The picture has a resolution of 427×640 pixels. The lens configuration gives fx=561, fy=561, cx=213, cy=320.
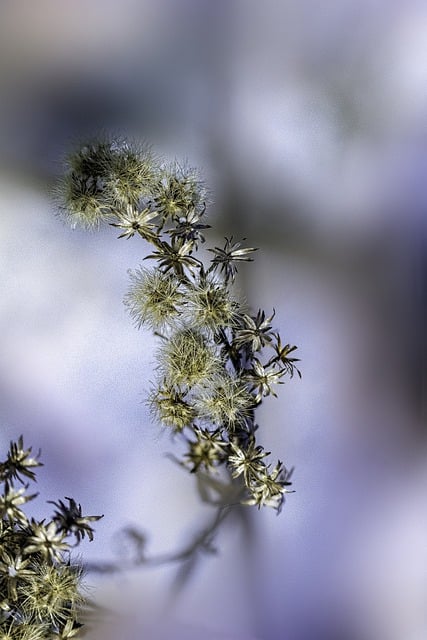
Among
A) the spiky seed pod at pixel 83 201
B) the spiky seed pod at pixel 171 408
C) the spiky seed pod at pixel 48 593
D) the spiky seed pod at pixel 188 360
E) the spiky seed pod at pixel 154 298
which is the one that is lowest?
the spiky seed pod at pixel 48 593

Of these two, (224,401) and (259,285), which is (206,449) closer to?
(224,401)

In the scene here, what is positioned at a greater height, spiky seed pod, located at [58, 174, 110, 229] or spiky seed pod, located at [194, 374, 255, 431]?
spiky seed pod, located at [58, 174, 110, 229]

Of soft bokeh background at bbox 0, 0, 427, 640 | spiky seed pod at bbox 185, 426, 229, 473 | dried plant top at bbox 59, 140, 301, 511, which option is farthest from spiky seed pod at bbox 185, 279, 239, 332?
spiky seed pod at bbox 185, 426, 229, 473

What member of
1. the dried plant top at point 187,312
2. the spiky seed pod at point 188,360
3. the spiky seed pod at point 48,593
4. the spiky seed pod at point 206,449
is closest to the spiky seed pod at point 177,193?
the dried plant top at point 187,312

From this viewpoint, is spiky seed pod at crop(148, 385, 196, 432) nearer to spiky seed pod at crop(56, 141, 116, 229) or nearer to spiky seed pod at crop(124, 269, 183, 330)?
spiky seed pod at crop(124, 269, 183, 330)

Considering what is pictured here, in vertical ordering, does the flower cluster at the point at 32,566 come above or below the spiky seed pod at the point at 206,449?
below

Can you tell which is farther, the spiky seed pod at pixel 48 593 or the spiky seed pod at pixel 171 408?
the spiky seed pod at pixel 171 408

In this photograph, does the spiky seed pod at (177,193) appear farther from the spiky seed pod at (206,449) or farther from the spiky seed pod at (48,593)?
the spiky seed pod at (48,593)

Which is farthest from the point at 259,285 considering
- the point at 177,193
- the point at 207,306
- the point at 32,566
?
the point at 32,566

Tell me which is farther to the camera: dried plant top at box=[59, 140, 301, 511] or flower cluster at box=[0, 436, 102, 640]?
dried plant top at box=[59, 140, 301, 511]
